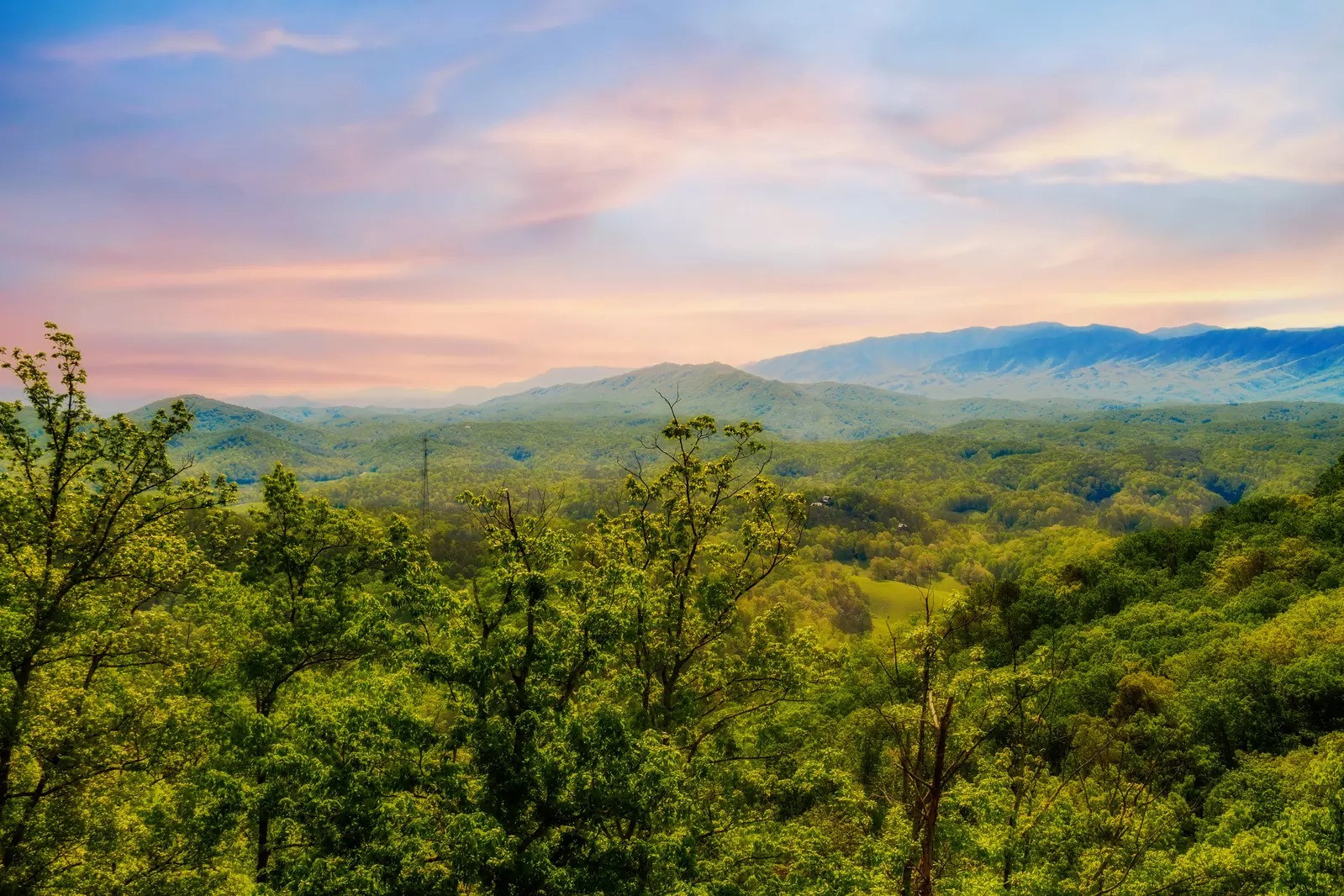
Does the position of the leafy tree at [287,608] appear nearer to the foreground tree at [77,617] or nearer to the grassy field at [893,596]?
the foreground tree at [77,617]

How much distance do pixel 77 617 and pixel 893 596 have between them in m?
161

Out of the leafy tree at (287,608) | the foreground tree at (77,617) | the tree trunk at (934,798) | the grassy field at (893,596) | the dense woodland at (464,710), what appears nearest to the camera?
the tree trunk at (934,798)

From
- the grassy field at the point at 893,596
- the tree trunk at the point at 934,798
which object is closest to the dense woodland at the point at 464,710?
the tree trunk at the point at 934,798

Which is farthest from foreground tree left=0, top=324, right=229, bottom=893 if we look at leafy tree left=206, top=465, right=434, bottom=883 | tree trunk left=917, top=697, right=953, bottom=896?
tree trunk left=917, top=697, right=953, bottom=896

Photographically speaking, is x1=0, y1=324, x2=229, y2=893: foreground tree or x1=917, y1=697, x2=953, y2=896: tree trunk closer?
x1=917, y1=697, x2=953, y2=896: tree trunk

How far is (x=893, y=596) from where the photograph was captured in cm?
15625

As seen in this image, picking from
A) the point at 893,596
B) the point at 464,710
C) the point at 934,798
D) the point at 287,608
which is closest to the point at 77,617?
the point at 287,608

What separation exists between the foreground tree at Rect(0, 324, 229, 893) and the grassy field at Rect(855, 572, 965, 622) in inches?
5052

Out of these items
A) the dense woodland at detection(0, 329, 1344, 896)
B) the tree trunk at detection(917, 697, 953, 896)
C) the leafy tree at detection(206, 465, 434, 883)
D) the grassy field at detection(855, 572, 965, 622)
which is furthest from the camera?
the grassy field at detection(855, 572, 965, 622)

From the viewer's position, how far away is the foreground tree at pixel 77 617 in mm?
13672

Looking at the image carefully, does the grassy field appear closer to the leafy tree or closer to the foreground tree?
the leafy tree

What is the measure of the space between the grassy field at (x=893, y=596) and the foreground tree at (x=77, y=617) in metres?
128

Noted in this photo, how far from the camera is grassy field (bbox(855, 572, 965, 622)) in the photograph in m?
143

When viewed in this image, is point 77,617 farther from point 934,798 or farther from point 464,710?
point 934,798
